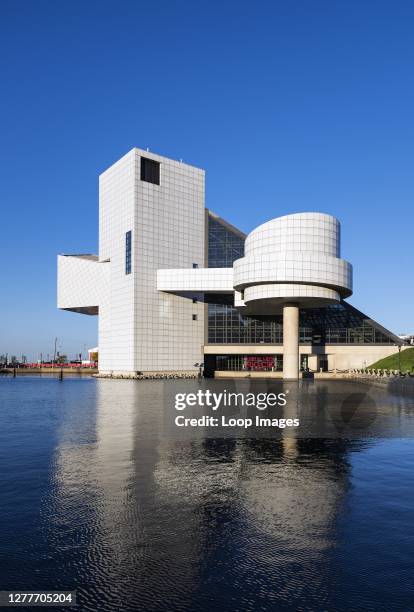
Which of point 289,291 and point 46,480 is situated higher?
point 289,291

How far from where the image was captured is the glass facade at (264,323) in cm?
11519

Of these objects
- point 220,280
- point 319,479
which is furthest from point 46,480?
point 220,280

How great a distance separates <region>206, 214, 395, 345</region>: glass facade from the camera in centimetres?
11519

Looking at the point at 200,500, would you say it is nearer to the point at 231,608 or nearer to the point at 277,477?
the point at 277,477

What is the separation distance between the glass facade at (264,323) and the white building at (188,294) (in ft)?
0.73

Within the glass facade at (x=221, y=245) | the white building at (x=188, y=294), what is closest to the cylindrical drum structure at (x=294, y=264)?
the white building at (x=188, y=294)

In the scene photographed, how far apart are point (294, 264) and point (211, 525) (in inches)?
2995

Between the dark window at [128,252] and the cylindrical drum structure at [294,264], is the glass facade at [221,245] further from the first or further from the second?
the cylindrical drum structure at [294,264]

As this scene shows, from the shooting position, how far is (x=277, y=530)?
37.9 feet

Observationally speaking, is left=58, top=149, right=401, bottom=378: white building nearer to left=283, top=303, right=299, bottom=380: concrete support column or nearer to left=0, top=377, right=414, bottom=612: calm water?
left=283, top=303, right=299, bottom=380: concrete support column

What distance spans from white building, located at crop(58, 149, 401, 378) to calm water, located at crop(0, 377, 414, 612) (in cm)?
7057

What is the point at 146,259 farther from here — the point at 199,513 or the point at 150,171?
the point at 199,513

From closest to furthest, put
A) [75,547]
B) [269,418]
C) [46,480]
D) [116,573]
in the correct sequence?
[116,573] < [75,547] < [46,480] < [269,418]

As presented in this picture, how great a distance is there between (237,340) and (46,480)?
101986 millimetres
